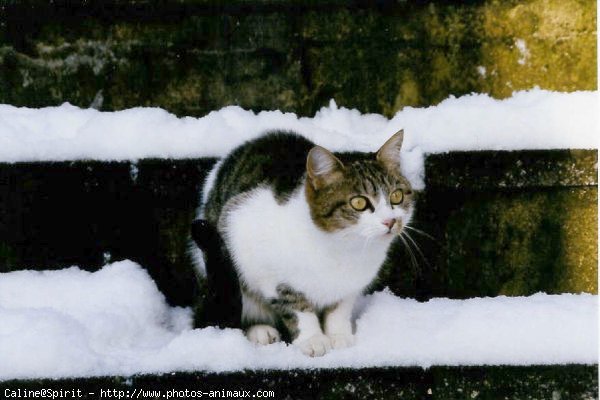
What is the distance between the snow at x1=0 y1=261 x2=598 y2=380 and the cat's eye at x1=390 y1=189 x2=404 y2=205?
33cm

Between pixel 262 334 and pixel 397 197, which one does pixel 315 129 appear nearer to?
pixel 397 197

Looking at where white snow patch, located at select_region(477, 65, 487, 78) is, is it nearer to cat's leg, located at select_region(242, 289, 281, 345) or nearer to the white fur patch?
the white fur patch

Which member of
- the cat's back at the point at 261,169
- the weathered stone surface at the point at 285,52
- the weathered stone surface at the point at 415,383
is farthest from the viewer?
the weathered stone surface at the point at 285,52

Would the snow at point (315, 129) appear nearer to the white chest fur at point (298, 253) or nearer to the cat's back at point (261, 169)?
the cat's back at point (261, 169)

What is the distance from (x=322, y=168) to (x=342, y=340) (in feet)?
1.50

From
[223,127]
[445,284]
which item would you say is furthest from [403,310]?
[223,127]

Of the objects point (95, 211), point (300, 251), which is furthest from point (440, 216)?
point (95, 211)

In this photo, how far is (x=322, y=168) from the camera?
64.1 inches

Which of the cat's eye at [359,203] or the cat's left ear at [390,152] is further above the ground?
the cat's left ear at [390,152]

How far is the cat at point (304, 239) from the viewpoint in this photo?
1.62 metres

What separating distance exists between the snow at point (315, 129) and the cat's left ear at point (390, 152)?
0.14 m

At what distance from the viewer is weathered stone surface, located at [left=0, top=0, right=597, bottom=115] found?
217 centimetres

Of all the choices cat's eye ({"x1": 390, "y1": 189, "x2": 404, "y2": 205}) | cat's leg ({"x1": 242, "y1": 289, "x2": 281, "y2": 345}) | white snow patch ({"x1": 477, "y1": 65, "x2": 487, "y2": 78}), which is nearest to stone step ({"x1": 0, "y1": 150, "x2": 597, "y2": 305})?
cat's eye ({"x1": 390, "y1": 189, "x2": 404, "y2": 205})

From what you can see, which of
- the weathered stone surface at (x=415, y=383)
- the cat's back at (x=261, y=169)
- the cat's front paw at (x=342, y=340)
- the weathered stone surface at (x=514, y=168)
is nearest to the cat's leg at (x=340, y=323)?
the cat's front paw at (x=342, y=340)
